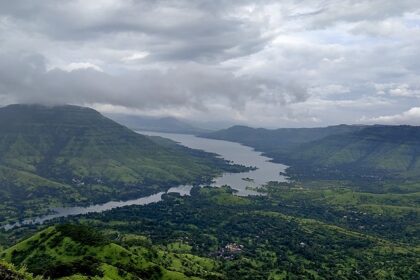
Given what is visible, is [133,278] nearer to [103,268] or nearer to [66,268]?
Answer: [103,268]

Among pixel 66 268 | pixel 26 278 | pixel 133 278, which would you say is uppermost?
pixel 26 278

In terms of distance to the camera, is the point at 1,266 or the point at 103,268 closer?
the point at 1,266

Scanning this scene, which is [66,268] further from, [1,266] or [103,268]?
[1,266]

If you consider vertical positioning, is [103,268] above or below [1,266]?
below

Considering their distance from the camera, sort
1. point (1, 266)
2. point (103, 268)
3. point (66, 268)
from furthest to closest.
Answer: point (103, 268), point (66, 268), point (1, 266)

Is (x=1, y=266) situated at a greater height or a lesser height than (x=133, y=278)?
greater

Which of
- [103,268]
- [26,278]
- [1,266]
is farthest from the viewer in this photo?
[103,268]

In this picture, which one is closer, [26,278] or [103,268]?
[26,278]

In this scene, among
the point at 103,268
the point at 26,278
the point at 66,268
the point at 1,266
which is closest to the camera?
the point at 1,266

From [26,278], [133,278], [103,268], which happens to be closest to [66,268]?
[103,268]
